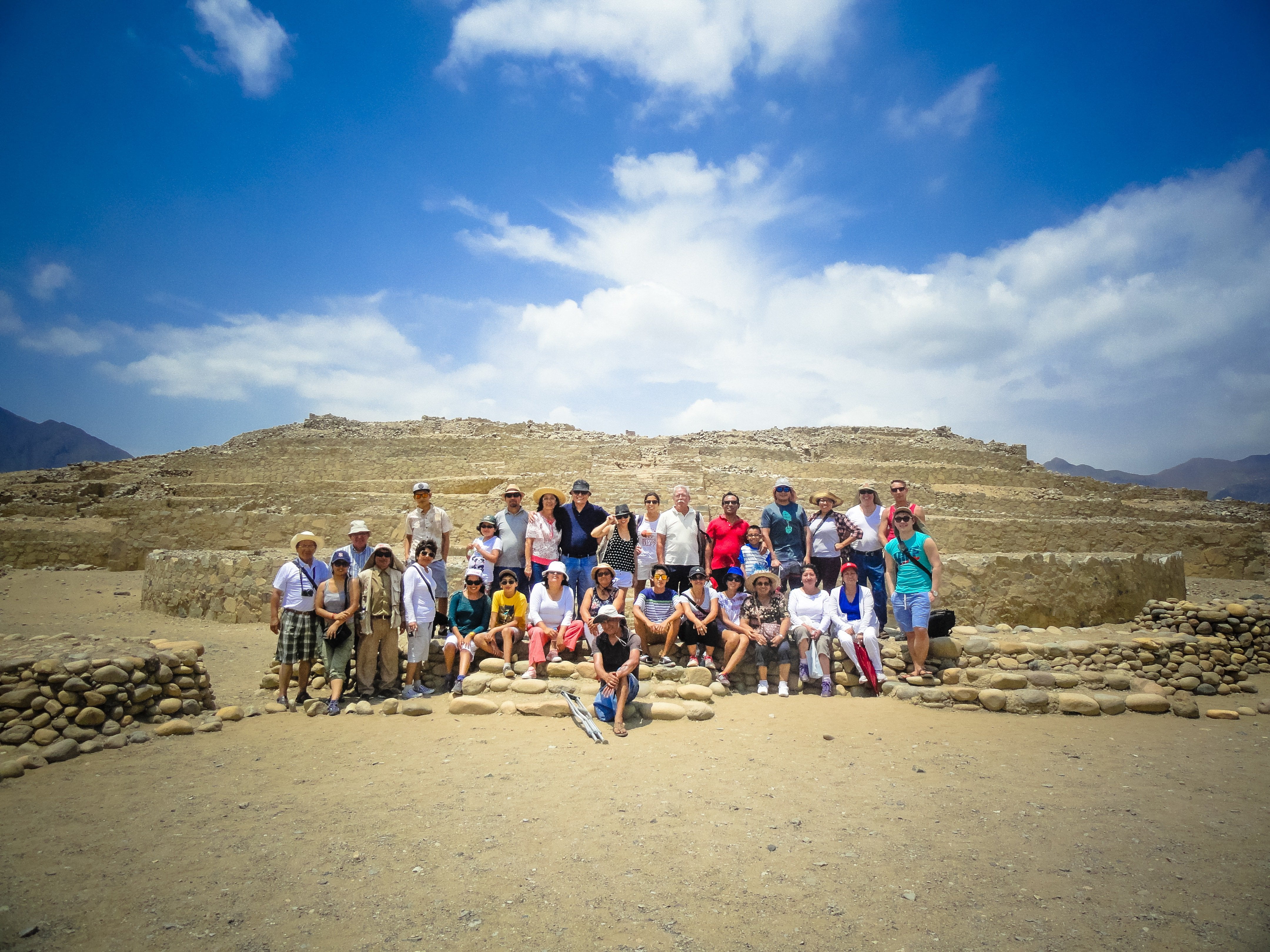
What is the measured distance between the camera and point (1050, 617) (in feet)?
27.0

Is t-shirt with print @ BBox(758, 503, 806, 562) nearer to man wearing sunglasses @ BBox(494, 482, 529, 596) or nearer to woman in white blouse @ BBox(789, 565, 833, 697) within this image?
woman in white blouse @ BBox(789, 565, 833, 697)

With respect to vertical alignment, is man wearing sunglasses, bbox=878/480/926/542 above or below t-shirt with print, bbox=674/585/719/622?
above

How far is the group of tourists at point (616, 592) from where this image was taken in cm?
559

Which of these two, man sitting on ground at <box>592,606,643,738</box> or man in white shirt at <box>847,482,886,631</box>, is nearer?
man sitting on ground at <box>592,606,643,738</box>

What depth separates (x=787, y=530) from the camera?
21.1 feet

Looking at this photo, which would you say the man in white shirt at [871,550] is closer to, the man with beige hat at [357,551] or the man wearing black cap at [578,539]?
the man wearing black cap at [578,539]

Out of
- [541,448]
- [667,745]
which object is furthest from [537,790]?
[541,448]

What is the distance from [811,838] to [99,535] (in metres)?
17.6

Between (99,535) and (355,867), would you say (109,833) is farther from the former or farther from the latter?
(99,535)

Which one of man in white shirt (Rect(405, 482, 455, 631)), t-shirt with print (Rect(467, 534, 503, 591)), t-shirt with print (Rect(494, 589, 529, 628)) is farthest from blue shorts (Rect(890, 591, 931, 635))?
man in white shirt (Rect(405, 482, 455, 631))

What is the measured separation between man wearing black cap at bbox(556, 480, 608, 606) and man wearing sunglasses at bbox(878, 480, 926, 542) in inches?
113

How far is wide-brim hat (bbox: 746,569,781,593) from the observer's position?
5898 millimetres

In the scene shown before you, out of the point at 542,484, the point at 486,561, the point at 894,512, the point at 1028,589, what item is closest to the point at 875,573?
the point at 894,512

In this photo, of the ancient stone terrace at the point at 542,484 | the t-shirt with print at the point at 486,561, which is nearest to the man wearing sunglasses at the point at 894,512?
the t-shirt with print at the point at 486,561
